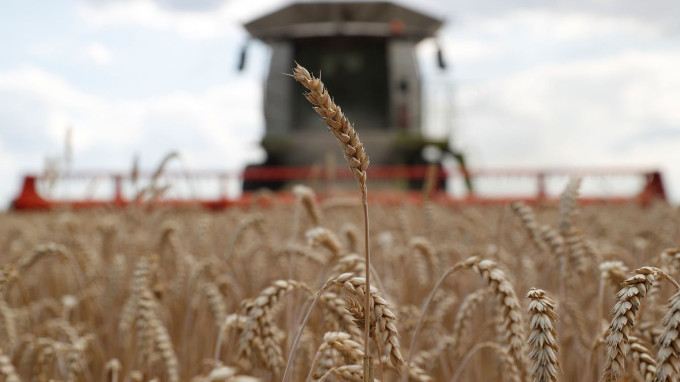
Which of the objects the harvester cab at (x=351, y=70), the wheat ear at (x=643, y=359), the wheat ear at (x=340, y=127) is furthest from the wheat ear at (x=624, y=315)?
the harvester cab at (x=351, y=70)

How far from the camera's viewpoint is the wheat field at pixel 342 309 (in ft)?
3.03

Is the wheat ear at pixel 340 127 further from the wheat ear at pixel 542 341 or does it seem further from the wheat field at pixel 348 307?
the wheat ear at pixel 542 341

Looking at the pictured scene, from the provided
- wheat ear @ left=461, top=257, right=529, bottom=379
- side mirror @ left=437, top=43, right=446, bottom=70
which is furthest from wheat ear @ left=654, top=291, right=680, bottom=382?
side mirror @ left=437, top=43, right=446, bottom=70

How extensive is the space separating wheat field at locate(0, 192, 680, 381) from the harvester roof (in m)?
10.6

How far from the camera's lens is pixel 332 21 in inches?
554

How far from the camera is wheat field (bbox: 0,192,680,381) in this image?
3.03 feet

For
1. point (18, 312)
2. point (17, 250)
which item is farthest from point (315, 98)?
point (17, 250)

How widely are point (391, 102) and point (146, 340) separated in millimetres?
13308

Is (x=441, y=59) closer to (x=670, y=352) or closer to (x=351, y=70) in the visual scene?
(x=351, y=70)

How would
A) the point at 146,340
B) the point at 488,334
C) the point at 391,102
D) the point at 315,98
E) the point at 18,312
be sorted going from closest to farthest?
1. the point at 315,98
2. the point at 146,340
3. the point at 488,334
4. the point at 18,312
5. the point at 391,102

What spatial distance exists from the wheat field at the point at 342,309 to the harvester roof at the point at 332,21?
1057 cm

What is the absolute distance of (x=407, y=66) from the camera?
1464cm

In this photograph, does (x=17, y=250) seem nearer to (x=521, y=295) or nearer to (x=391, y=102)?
(x=521, y=295)

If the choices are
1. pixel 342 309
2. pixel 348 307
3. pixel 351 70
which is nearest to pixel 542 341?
pixel 342 309
